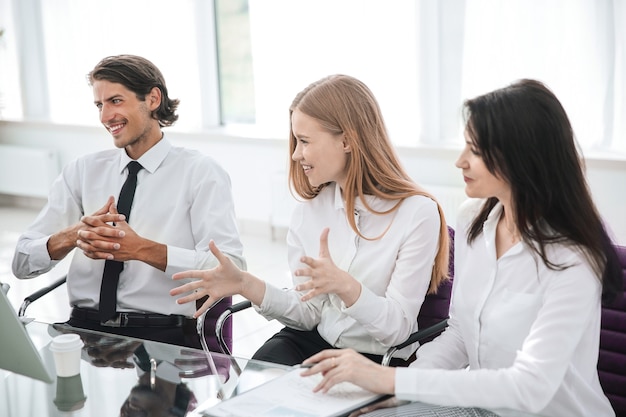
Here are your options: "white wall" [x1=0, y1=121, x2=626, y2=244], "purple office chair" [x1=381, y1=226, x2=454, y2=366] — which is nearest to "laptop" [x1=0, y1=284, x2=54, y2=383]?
"purple office chair" [x1=381, y1=226, x2=454, y2=366]

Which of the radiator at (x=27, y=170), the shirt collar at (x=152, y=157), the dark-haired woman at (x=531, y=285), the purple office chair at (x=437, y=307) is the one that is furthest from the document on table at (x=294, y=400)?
the radiator at (x=27, y=170)

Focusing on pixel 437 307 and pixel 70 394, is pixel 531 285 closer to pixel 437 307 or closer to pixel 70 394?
pixel 437 307

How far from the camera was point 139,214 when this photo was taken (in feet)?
8.99

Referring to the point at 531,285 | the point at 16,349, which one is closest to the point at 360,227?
the point at 531,285

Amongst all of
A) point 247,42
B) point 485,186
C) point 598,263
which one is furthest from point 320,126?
point 247,42

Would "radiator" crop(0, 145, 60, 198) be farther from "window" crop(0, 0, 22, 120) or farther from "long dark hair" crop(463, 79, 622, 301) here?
"long dark hair" crop(463, 79, 622, 301)

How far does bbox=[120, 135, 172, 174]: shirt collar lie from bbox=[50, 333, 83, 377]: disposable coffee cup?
893mm

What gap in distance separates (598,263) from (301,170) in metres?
1.02

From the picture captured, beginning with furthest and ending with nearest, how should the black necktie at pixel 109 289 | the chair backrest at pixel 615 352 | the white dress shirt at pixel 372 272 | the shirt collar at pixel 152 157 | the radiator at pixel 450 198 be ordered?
the radiator at pixel 450 198 → the shirt collar at pixel 152 157 → the black necktie at pixel 109 289 → the white dress shirt at pixel 372 272 → the chair backrest at pixel 615 352

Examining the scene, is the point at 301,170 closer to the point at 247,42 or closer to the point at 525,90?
the point at 525,90

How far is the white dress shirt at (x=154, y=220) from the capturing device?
2.69m

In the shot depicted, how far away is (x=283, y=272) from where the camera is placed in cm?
528

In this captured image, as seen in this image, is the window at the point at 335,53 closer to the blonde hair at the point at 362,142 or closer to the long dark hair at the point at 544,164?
the blonde hair at the point at 362,142

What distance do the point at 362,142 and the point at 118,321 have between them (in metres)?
1.02
